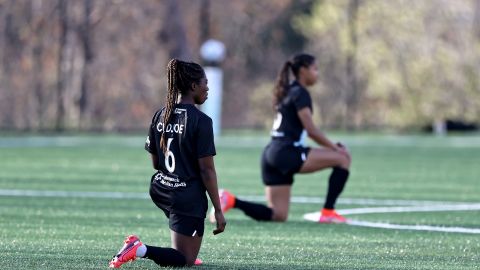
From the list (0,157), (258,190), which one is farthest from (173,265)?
(0,157)

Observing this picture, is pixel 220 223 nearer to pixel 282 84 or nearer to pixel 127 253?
pixel 127 253

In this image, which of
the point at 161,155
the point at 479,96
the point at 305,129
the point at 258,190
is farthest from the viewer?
the point at 479,96

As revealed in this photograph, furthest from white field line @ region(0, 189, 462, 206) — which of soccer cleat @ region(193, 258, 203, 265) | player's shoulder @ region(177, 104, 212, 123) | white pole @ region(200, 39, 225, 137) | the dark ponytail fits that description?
white pole @ region(200, 39, 225, 137)

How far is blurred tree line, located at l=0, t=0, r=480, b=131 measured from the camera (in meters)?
35.0

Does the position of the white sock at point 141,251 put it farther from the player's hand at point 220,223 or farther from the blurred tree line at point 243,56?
the blurred tree line at point 243,56

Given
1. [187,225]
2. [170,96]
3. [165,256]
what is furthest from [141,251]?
[170,96]

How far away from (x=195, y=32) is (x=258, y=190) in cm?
2636

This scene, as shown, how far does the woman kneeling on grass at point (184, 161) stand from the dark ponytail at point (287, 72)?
12.7ft

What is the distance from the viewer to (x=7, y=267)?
7.78 meters

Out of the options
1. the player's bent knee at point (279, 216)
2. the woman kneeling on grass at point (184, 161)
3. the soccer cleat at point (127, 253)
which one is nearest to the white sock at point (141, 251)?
the soccer cleat at point (127, 253)

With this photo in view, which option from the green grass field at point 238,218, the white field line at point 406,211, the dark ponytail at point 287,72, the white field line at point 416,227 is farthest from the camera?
the dark ponytail at point 287,72

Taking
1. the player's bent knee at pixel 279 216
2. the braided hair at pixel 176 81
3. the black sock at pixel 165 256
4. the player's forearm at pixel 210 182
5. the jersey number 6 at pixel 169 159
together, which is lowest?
the player's bent knee at pixel 279 216

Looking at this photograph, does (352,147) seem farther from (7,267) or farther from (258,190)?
(7,267)

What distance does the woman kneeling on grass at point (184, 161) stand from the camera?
8.12m
